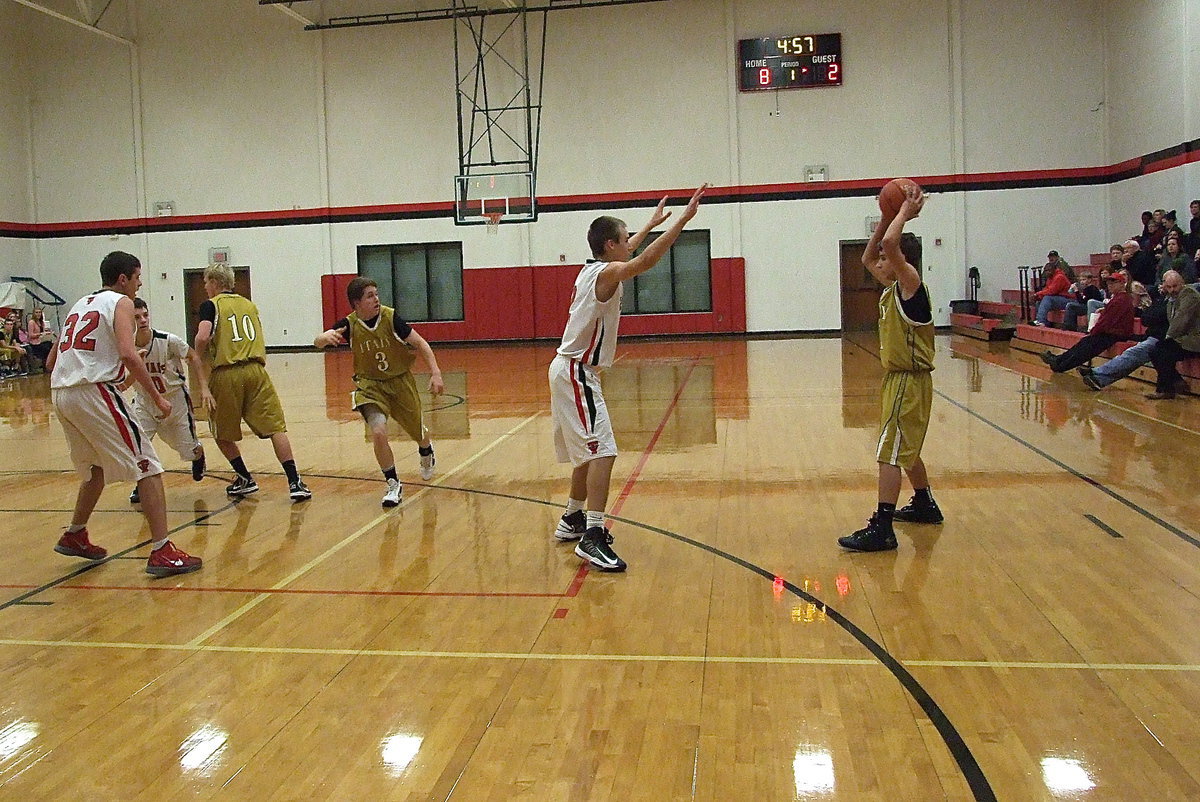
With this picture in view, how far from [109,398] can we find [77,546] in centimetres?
85

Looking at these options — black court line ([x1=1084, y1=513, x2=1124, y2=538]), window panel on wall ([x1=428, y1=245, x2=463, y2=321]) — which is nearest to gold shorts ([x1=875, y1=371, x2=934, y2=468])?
black court line ([x1=1084, y1=513, x2=1124, y2=538])

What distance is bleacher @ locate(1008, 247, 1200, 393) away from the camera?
1091cm

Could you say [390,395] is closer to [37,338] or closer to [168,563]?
[168,563]

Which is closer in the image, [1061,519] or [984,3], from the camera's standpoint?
[1061,519]

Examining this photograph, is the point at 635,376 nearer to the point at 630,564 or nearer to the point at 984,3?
the point at 630,564

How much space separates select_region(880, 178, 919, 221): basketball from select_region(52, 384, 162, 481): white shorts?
Answer: 3746mm

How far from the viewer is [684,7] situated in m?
A: 22.8

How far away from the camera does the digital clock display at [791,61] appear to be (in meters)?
22.4

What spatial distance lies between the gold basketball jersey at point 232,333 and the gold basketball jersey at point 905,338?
3.89 m

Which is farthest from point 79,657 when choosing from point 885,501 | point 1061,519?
point 1061,519

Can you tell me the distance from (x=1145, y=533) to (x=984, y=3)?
19224 millimetres

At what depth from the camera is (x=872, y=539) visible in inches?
212

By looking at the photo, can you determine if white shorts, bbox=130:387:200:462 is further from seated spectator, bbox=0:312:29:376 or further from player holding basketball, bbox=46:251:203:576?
seated spectator, bbox=0:312:29:376

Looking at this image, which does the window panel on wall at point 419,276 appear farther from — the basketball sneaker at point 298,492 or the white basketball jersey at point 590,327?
the white basketball jersey at point 590,327
